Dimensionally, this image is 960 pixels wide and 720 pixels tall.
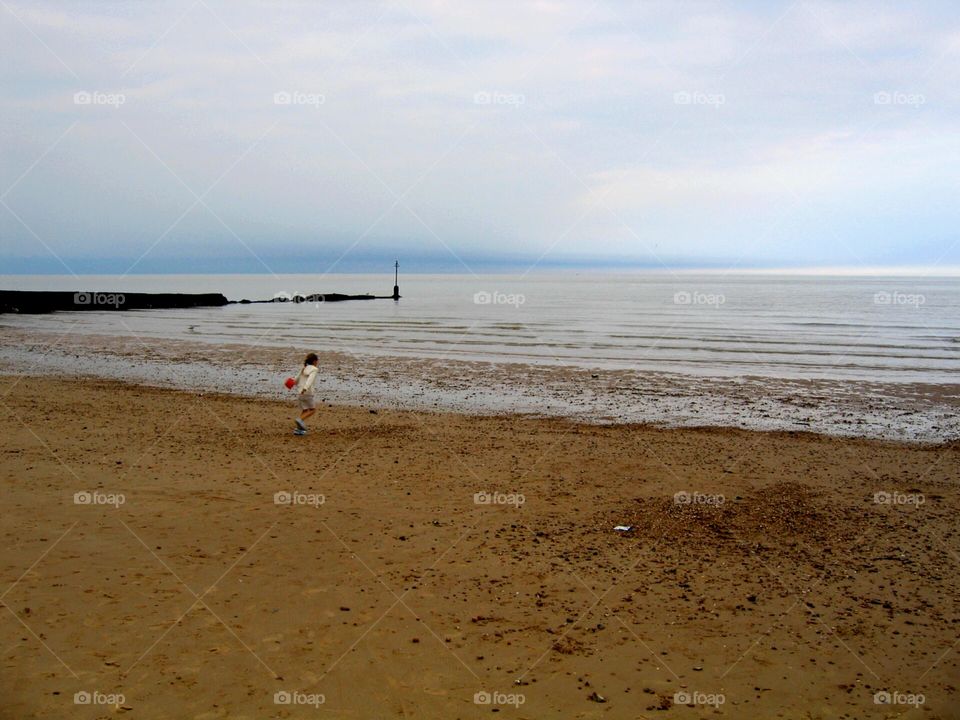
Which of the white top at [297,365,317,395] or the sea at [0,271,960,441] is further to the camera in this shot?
the sea at [0,271,960,441]

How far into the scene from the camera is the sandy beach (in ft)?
17.8

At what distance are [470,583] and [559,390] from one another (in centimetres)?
1467

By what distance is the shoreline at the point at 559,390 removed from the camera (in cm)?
1736

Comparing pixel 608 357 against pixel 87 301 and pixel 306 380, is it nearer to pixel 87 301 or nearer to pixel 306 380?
pixel 306 380

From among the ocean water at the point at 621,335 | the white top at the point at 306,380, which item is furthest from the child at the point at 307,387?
the ocean water at the point at 621,335

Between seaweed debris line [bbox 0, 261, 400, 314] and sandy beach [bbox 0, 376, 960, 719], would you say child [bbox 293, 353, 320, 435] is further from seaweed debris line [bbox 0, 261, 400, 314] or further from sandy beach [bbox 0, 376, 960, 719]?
seaweed debris line [bbox 0, 261, 400, 314]

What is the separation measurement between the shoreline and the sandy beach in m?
4.41

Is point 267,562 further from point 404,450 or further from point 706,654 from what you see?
point 404,450

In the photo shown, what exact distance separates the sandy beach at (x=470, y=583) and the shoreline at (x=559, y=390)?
14.5ft

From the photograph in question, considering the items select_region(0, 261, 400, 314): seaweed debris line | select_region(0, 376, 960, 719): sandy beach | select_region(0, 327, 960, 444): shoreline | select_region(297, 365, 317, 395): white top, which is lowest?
select_region(0, 376, 960, 719): sandy beach

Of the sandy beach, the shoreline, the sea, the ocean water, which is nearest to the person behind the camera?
the sandy beach

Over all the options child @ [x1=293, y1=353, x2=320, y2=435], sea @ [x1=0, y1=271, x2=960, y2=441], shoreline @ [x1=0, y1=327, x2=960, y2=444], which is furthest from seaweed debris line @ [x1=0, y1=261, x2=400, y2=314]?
child @ [x1=293, y1=353, x2=320, y2=435]

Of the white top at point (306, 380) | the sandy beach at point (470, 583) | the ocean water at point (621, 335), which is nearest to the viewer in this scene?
the sandy beach at point (470, 583)

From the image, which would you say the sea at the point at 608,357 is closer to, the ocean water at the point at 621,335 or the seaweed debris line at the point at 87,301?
the ocean water at the point at 621,335
